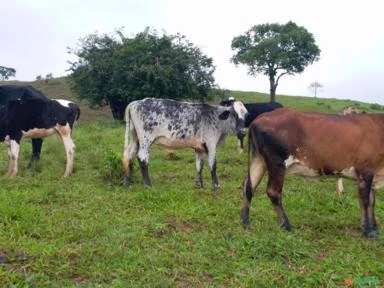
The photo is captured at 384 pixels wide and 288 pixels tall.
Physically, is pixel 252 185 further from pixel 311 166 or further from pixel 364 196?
pixel 364 196

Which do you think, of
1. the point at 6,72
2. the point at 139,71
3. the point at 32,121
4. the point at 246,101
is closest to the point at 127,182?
the point at 32,121

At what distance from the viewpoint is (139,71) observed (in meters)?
27.4

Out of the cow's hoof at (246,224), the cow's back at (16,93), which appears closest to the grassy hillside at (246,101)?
the cow's back at (16,93)

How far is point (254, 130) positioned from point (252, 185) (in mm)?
847

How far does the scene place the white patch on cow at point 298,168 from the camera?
6.93 meters

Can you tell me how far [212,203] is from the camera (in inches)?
324

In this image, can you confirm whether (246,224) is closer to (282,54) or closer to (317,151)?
(317,151)

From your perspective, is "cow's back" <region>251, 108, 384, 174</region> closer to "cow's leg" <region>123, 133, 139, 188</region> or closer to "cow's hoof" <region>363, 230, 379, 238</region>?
"cow's hoof" <region>363, 230, 379, 238</region>

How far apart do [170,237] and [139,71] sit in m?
21.9

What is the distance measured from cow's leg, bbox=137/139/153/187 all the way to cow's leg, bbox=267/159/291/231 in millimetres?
3314

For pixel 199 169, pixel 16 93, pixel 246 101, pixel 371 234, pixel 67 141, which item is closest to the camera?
pixel 371 234

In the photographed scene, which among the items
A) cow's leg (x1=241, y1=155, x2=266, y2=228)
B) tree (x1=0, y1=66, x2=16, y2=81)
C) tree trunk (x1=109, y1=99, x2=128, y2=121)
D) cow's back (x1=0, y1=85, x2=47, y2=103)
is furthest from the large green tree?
tree (x1=0, y1=66, x2=16, y2=81)

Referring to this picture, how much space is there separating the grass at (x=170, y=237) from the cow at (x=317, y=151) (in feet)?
1.86

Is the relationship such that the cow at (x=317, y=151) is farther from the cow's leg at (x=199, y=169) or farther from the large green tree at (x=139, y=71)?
the large green tree at (x=139, y=71)
